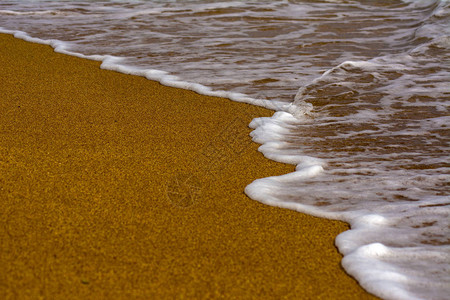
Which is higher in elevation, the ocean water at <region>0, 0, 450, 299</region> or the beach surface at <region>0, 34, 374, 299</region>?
the beach surface at <region>0, 34, 374, 299</region>

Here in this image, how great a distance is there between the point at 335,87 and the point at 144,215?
2.66 m

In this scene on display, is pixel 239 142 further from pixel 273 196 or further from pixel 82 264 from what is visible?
pixel 82 264

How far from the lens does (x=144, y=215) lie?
86.4 inches

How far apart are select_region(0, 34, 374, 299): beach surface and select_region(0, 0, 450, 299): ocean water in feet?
0.56

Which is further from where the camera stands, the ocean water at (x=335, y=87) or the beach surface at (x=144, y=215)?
the ocean water at (x=335, y=87)

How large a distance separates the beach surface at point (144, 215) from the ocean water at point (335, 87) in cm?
17

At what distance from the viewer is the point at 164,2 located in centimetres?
1014

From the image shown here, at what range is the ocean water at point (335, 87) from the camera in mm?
2188

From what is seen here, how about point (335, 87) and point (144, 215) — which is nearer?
point (144, 215)

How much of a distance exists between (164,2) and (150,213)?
8.54 m

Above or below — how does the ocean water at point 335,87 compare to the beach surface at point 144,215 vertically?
below

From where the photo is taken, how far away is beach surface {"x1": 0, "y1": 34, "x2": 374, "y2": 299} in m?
1.74

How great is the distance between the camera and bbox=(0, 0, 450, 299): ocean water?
7.18ft

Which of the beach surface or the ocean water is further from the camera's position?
the ocean water
